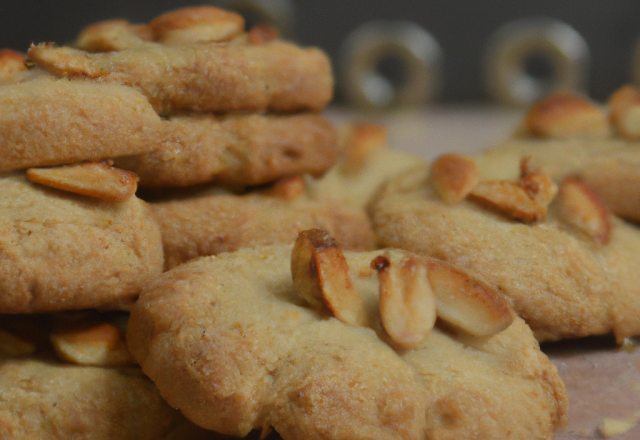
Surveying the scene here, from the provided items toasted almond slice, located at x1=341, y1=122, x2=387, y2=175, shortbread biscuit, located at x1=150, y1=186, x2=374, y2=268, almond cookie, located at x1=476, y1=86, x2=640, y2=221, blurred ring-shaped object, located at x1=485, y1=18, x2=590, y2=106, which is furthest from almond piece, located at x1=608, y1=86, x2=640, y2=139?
blurred ring-shaped object, located at x1=485, y1=18, x2=590, y2=106

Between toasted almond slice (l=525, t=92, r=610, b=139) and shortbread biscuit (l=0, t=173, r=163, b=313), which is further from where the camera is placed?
toasted almond slice (l=525, t=92, r=610, b=139)

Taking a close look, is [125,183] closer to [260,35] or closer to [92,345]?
[92,345]

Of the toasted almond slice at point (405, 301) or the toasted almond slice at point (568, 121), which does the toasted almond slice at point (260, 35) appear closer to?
the toasted almond slice at point (405, 301)

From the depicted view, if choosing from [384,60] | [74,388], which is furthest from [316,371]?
[384,60]

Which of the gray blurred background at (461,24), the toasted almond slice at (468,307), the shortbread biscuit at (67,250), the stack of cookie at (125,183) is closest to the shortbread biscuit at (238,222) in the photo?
the stack of cookie at (125,183)

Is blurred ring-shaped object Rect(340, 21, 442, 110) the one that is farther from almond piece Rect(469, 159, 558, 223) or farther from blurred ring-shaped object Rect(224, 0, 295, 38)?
almond piece Rect(469, 159, 558, 223)

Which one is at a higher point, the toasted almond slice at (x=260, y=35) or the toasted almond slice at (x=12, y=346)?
the toasted almond slice at (x=260, y=35)

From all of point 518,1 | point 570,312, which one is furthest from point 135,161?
point 518,1
